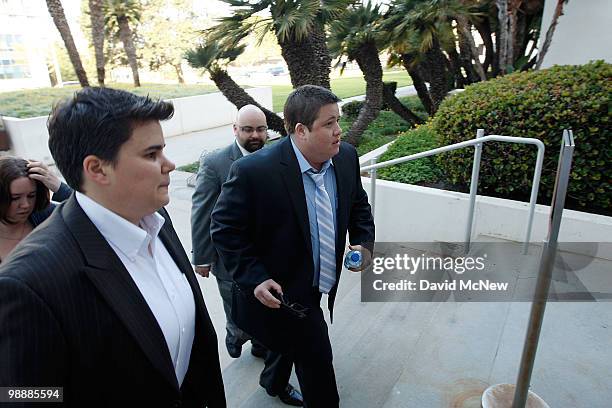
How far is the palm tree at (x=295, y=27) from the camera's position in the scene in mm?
6750

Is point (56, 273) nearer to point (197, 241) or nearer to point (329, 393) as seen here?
point (329, 393)

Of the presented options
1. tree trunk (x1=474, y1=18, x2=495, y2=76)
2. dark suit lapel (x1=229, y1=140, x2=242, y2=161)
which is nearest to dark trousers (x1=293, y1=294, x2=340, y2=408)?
dark suit lapel (x1=229, y1=140, x2=242, y2=161)

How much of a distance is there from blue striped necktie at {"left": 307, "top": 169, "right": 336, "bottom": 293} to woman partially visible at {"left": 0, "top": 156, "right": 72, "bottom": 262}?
4.52 feet

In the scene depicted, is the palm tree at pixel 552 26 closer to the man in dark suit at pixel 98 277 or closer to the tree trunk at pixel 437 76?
the tree trunk at pixel 437 76

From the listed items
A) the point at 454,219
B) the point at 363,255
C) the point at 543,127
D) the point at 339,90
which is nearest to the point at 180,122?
the point at 454,219

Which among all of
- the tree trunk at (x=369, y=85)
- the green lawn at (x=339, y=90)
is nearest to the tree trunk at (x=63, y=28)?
the green lawn at (x=339, y=90)

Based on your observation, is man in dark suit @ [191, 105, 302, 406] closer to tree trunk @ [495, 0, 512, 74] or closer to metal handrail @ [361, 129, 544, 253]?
metal handrail @ [361, 129, 544, 253]

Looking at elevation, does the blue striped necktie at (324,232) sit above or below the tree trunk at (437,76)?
below

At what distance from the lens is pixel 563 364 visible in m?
2.55

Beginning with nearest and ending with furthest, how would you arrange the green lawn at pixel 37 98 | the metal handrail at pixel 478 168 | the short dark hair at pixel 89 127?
the short dark hair at pixel 89 127 < the metal handrail at pixel 478 168 < the green lawn at pixel 37 98

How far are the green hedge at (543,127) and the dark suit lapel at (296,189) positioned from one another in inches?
114

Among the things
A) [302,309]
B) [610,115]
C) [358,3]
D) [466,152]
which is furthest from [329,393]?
[358,3]

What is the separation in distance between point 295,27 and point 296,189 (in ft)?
18.0

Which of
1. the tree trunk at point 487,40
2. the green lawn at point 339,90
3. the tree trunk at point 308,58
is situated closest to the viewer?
the tree trunk at point 308,58
